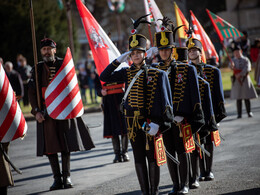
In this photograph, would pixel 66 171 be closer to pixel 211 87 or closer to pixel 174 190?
pixel 174 190

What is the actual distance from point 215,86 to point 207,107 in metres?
0.49

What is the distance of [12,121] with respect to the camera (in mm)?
6203

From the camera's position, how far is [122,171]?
8.96 metres

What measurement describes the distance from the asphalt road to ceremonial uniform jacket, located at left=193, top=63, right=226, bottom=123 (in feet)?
3.22

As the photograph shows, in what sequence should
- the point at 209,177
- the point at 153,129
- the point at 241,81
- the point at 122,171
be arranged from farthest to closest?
1. the point at 241,81
2. the point at 122,171
3. the point at 209,177
4. the point at 153,129

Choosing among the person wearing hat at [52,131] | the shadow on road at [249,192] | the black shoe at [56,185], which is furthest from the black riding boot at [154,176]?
the black shoe at [56,185]

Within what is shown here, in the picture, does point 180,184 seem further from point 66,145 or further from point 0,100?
point 0,100

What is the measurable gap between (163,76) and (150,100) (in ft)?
1.12

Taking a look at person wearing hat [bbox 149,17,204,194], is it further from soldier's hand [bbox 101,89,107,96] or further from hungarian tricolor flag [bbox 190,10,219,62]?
hungarian tricolor flag [bbox 190,10,219,62]

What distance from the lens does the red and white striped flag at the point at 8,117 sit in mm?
6133

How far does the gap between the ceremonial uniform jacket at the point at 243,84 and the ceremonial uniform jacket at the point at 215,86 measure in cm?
724

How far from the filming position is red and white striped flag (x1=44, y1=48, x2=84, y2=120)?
7891mm

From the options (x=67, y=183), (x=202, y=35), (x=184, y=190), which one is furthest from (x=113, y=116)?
(x=184, y=190)

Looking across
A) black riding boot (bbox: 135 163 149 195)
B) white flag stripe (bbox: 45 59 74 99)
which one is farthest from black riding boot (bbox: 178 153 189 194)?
white flag stripe (bbox: 45 59 74 99)
